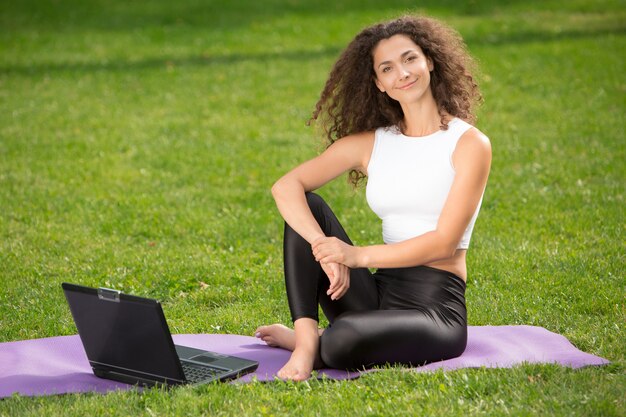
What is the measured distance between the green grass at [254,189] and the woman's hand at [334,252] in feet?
1.71

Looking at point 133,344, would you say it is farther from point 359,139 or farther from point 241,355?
point 359,139

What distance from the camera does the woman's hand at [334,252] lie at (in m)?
4.36

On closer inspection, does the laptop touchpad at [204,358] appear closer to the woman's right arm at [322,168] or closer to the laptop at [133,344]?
the laptop at [133,344]

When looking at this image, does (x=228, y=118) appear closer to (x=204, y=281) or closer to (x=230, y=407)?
(x=204, y=281)

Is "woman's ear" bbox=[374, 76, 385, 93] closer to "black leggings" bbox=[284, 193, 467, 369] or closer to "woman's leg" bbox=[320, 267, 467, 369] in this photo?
"black leggings" bbox=[284, 193, 467, 369]

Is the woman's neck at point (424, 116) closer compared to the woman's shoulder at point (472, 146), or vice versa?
the woman's shoulder at point (472, 146)

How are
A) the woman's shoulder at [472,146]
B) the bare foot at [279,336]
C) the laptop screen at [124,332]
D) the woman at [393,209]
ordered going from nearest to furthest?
the laptop screen at [124,332] → the woman at [393,209] → the woman's shoulder at [472,146] → the bare foot at [279,336]

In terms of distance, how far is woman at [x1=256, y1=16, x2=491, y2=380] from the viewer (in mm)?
4363

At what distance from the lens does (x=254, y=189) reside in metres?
8.53

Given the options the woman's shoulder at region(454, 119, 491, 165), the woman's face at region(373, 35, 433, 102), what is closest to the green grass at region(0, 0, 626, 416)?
the woman's face at region(373, 35, 433, 102)

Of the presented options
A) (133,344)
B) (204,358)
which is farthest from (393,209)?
(133,344)

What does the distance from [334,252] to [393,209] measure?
1.46 ft

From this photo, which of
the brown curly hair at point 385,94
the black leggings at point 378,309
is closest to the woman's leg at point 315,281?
the black leggings at point 378,309

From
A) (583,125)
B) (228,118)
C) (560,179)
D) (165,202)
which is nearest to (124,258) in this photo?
(165,202)
